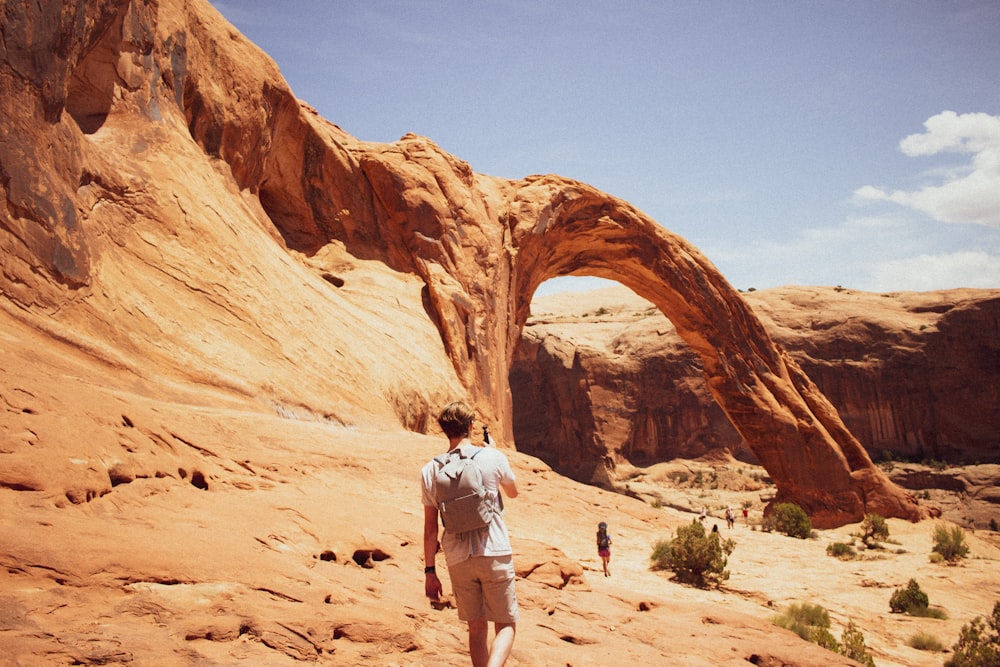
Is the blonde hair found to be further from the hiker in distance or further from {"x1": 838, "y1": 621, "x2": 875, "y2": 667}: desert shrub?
{"x1": 838, "y1": 621, "x2": 875, "y2": 667}: desert shrub

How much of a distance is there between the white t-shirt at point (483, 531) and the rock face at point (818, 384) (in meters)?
31.1

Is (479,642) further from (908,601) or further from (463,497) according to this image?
(908,601)

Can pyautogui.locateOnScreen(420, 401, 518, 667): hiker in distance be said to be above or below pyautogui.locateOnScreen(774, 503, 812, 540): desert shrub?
above

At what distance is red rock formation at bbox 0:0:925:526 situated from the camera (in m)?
7.25

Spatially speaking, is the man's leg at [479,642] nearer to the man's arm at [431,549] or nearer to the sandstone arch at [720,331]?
the man's arm at [431,549]

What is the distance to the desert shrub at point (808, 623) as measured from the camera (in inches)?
278

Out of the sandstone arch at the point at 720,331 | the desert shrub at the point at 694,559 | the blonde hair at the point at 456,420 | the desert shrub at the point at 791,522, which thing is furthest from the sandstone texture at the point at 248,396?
the sandstone arch at the point at 720,331

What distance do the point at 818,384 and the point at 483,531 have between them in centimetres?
3680

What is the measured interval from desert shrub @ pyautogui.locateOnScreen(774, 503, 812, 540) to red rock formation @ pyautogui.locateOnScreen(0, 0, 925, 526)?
4344mm

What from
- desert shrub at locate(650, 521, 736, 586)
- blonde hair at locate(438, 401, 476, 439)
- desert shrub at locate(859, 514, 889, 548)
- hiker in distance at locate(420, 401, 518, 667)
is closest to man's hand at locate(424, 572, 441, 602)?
hiker in distance at locate(420, 401, 518, 667)

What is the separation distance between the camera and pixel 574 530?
9.88 metres

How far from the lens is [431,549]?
11.6ft

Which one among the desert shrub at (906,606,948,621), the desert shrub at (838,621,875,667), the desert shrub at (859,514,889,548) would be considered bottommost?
the desert shrub at (859,514,889,548)

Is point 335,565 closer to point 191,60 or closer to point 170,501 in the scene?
point 170,501
